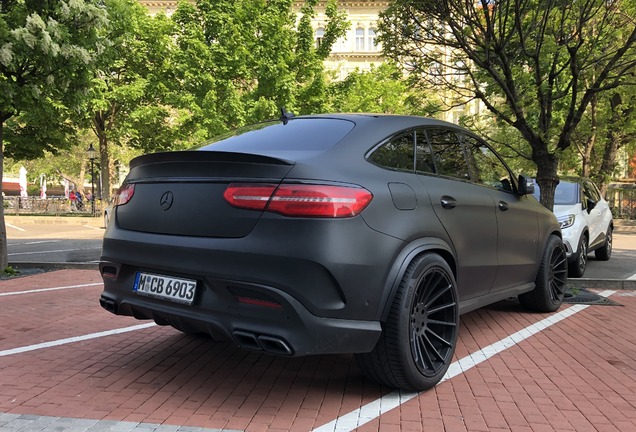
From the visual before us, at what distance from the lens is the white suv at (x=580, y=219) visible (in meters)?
7.89

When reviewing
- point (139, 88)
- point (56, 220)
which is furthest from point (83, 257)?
point (56, 220)

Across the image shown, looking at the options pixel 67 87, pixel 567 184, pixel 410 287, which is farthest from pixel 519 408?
pixel 67 87

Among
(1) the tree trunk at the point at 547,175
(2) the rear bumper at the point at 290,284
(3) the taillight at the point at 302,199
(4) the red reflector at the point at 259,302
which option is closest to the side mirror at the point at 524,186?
(2) the rear bumper at the point at 290,284

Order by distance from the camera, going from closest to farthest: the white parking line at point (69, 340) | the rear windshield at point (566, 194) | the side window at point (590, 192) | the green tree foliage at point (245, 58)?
1. the white parking line at point (69, 340)
2. the rear windshield at point (566, 194)
3. the side window at point (590, 192)
4. the green tree foliage at point (245, 58)

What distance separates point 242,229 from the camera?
2910mm

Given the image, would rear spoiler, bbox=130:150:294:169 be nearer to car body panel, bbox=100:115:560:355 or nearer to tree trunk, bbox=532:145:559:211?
car body panel, bbox=100:115:560:355

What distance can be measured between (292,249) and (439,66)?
283 inches

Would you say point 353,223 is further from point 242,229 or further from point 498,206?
point 498,206

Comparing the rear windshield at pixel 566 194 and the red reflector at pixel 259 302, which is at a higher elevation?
the rear windshield at pixel 566 194

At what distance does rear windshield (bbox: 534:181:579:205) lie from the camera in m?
8.59

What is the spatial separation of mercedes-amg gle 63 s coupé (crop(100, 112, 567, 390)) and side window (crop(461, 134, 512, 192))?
505 mm

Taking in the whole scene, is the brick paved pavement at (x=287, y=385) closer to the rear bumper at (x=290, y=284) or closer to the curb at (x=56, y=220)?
the rear bumper at (x=290, y=284)

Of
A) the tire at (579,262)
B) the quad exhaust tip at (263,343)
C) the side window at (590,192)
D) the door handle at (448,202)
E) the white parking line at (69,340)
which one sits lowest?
the white parking line at (69,340)

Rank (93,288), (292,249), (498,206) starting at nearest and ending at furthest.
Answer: (292,249) → (498,206) → (93,288)
